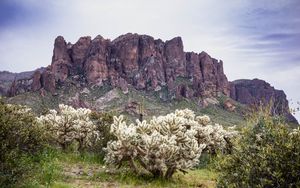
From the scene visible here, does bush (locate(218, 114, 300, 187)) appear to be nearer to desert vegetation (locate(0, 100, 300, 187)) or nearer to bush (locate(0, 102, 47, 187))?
desert vegetation (locate(0, 100, 300, 187))

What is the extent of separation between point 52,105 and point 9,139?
184689 millimetres

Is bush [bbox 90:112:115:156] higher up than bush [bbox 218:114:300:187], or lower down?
higher up

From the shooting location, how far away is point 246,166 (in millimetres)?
9125

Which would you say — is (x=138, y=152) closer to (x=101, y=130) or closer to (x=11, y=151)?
(x=11, y=151)

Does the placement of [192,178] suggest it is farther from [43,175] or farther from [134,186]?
[43,175]

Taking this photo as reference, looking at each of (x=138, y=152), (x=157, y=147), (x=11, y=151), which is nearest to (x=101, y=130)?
(x=138, y=152)

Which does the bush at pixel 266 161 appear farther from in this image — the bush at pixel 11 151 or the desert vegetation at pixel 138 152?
the bush at pixel 11 151

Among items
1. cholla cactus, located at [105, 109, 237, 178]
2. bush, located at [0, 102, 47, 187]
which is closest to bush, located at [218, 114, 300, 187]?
bush, located at [0, 102, 47, 187]

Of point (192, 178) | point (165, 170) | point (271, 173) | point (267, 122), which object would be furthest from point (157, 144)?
point (271, 173)

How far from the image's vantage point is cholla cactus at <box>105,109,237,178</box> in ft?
52.5

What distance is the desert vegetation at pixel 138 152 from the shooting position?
8.86 metres

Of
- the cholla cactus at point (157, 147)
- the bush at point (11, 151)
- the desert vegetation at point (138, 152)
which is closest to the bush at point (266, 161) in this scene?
the desert vegetation at point (138, 152)

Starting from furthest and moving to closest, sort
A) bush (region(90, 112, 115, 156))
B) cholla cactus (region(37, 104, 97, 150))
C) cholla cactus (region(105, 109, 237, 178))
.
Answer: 1. cholla cactus (region(37, 104, 97, 150))
2. bush (region(90, 112, 115, 156))
3. cholla cactus (region(105, 109, 237, 178))

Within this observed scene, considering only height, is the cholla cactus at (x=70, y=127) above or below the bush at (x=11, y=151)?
above
